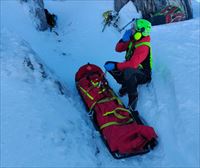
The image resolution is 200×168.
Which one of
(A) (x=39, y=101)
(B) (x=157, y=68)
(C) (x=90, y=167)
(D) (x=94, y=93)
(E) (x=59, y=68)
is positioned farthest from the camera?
(E) (x=59, y=68)

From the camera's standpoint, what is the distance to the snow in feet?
15.8

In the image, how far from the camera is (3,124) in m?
4.91

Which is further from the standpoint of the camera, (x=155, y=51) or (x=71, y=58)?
(x=71, y=58)

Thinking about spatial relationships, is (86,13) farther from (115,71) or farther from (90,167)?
(90,167)

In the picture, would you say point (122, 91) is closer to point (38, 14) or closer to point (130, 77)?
point (130, 77)

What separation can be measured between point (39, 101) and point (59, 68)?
2.92 m

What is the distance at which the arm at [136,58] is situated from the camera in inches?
244

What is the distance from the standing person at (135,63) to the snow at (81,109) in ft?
1.23

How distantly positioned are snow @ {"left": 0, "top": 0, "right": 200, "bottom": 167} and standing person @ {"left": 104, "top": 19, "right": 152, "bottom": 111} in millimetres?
376

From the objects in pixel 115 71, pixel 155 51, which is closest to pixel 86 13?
pixel 155 51

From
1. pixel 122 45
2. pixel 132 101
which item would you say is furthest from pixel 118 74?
pixel 122 45

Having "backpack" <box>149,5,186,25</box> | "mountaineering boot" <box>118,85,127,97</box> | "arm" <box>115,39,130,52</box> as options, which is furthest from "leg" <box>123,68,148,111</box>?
"backpack" <box>149,5,186,25</box>

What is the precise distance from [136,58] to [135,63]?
0.30 feet

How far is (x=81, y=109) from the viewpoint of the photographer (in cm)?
650
